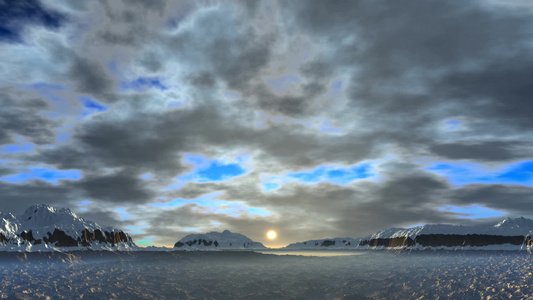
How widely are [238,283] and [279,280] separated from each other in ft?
21.0

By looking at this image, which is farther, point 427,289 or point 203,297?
point 427,289

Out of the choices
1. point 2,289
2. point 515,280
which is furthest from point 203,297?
point 515,280

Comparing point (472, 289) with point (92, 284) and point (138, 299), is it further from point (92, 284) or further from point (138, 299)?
point (92, 284)

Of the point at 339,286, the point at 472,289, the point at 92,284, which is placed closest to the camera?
the point at 472,289

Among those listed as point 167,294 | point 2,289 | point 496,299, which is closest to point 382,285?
point 496,299

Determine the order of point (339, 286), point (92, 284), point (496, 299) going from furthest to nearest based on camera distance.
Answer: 1. point (92, 284)
2. point (339, 286)
3. point (496, 299)

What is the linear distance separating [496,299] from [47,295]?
1895 inches

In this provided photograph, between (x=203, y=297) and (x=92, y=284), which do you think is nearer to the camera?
(x=203, y=297)

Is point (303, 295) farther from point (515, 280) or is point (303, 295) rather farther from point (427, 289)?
point (515, 280)

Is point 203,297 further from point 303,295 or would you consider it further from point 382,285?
point 382,285

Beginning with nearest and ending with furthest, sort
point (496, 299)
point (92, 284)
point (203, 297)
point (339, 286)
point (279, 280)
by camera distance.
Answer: point (496, 299) < point (203, 297) < point (339, 286) < point (92, 284) < point (279, 280)

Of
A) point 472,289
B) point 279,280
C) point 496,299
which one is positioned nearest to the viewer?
point 496,299

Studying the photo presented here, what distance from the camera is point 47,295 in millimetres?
38375

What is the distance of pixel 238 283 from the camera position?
153 ft
